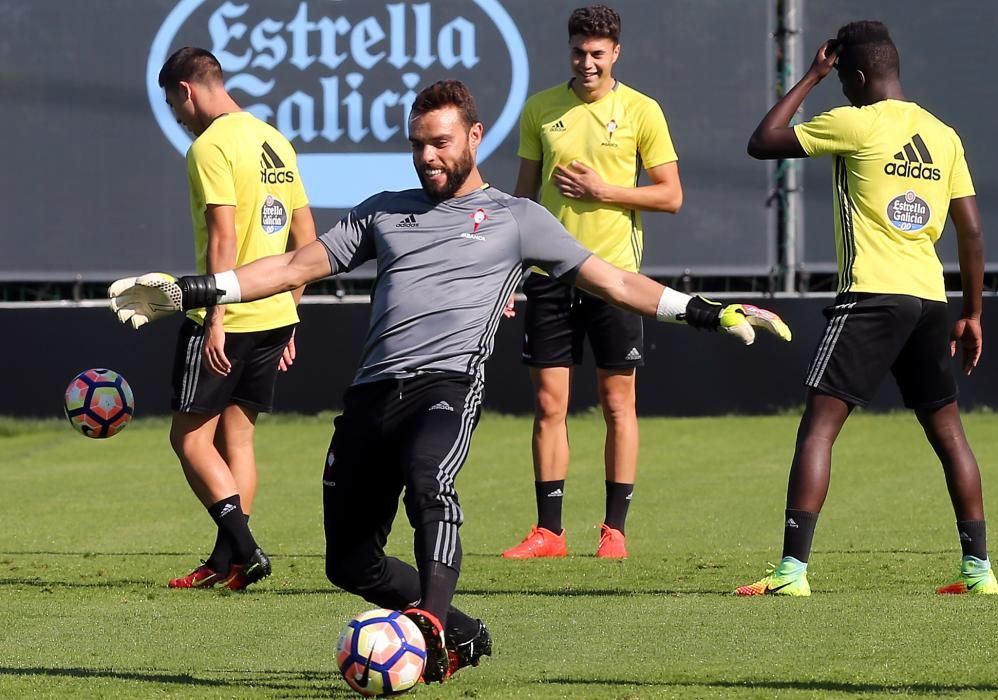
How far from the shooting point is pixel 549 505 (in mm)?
7898

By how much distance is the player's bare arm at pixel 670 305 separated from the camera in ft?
16.0

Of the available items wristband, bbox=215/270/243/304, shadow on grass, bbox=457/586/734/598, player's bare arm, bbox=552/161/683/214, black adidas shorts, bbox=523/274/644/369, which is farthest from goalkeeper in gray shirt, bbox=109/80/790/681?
black adidas shorts, bbox=523/274/644/369

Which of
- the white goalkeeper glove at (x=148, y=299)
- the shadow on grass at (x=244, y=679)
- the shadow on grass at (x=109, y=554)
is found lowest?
the shadow on grass at (x=109, y=554)

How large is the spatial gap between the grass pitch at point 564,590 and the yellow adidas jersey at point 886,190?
1.20 metres

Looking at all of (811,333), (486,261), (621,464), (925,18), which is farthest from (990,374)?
(486,261)

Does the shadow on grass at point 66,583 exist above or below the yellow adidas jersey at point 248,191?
below

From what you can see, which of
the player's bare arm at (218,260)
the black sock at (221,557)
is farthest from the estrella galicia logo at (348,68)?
the black sock at (221,557)

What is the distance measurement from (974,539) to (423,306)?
257 cm

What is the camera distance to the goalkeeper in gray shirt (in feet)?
16.2

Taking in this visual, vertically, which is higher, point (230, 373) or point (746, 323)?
point (746, 323)

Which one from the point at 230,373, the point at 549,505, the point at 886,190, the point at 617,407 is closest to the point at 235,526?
the point at 230,373

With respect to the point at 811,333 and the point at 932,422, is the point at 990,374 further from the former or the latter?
the point at 932,422

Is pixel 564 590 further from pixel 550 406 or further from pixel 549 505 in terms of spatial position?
pixel 550 406

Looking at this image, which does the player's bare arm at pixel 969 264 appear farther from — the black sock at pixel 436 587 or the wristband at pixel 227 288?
the wristband at pixel 227 288
